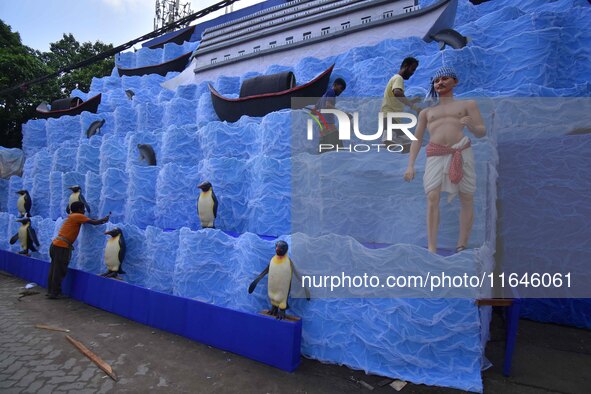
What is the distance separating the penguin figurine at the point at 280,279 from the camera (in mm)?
3938

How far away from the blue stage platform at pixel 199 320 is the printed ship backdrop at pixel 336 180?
38 cm

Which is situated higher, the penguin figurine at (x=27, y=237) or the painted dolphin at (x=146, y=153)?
the painted dolphin at (x=146, y=153)

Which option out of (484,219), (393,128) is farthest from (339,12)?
(484,219)

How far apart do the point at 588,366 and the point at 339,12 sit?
10.1 metres

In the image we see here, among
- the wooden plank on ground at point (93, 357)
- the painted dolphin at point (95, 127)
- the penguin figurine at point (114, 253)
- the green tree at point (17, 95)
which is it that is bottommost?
the wooden plank on ground at point (93, 357)

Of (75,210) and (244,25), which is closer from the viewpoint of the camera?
(75,210)

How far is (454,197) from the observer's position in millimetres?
3666

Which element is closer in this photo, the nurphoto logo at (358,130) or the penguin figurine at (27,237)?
the nurphoto logo at (358,130)

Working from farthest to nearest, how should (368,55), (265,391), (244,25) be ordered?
(244,25) < (368,55) < (265,391)

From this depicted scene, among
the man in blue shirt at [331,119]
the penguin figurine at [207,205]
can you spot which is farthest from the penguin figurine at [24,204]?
the man in blue shirt at [331,119]

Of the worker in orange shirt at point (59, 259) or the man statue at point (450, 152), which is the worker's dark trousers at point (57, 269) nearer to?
the worker in orange shirt at point (59, 259)

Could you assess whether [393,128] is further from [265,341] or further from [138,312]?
[138,312]

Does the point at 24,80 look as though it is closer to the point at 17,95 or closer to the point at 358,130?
the point at 17,95

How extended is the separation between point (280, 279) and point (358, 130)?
314 centimetres
